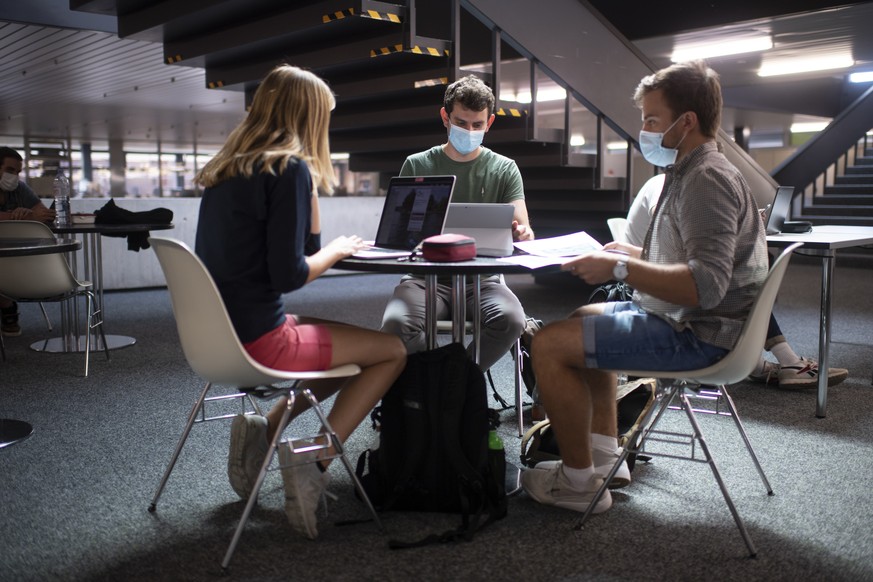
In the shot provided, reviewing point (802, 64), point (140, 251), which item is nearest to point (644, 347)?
point (140, 251)

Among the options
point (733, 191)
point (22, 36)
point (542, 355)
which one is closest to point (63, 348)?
point (542, 355)

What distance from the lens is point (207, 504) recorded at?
2.31 meters

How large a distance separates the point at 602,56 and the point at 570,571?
3606mm

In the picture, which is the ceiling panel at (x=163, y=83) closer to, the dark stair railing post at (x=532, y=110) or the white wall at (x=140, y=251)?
the white wall at (x=140, y=251)

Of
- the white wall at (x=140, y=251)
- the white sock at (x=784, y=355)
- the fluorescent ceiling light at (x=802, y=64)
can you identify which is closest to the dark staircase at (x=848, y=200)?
the fluorescent ceiling light at (x=802, y=64)

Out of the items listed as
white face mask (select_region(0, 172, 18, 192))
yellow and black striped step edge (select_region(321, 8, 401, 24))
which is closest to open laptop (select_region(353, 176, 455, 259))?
yellow and black striped step edge (select_region(321, 8, 401, 24))

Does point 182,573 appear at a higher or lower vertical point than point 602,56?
lower

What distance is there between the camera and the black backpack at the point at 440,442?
85.4 inches

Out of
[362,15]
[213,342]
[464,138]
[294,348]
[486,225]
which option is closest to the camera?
[213,342]

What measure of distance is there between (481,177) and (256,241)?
1301 mm

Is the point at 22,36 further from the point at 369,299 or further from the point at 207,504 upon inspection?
the point at 207,504

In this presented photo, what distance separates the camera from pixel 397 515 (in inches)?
87.7

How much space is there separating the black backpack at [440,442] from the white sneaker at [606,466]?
8.5 inches

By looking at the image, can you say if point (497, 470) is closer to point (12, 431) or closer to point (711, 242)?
point (711, 242)
